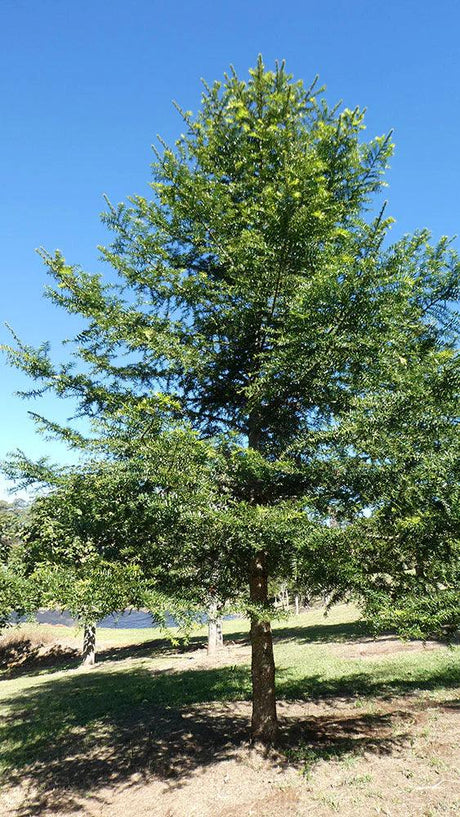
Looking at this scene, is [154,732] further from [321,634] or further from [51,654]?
[51,654]

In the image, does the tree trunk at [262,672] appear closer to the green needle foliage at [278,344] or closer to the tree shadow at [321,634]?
the green needle foliage at [278,344]

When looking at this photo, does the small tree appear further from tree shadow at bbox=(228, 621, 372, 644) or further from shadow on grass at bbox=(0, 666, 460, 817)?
tree shadow at bbox=(228, 621, 372, 644)

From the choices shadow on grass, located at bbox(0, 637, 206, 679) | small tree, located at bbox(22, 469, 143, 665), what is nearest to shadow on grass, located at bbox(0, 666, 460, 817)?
small tree, located at bbox(22, 469, 143, 665)

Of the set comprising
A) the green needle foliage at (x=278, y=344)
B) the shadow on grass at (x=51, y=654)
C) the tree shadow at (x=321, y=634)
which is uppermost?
the green needle foliage at (x=278, y=344)

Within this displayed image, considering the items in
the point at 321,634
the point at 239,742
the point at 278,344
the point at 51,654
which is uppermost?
the point at 278,344

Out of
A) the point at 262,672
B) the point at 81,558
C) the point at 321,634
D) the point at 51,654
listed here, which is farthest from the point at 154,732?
the point at 51,654

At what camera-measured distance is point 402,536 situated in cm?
572

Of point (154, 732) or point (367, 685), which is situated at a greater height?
point (367, 685)

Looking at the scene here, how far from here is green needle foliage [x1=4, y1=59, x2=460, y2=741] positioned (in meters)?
5.68

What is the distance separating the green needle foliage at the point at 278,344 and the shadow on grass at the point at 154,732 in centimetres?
137

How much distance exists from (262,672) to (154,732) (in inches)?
151

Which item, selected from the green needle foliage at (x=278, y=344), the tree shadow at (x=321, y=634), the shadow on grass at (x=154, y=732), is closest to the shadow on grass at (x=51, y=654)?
the tree shadow at (x=321, y=634)

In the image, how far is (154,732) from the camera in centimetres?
957

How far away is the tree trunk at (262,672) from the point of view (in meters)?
7.49
